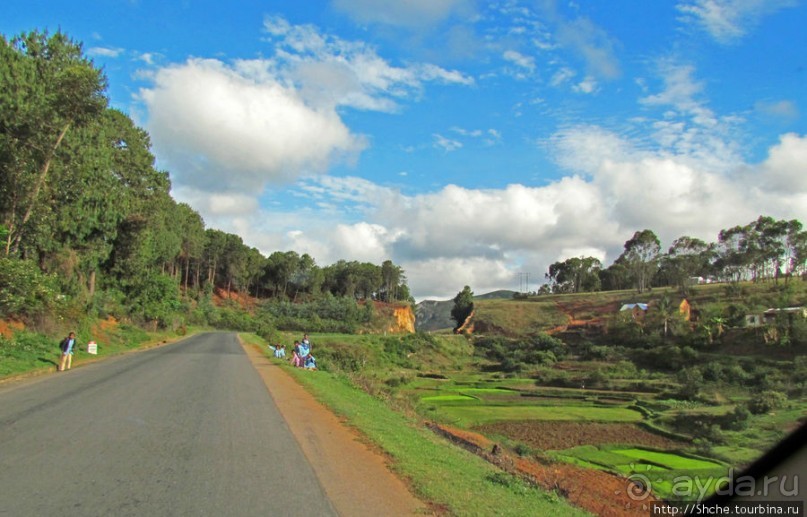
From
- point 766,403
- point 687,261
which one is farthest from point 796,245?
point 766,403

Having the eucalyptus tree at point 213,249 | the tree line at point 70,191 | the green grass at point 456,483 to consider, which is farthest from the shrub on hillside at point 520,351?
the green grass at point 456,483

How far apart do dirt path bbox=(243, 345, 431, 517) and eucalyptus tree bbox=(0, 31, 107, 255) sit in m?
19.6

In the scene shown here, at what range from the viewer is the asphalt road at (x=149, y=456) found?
5.71m

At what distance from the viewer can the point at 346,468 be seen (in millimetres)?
7551

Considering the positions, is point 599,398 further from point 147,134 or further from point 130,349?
point 147,134

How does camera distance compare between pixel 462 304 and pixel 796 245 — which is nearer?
pixel 796 245

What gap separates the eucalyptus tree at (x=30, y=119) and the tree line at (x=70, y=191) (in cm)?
4

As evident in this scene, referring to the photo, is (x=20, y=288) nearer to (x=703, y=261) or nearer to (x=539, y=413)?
(x=539, y=413)

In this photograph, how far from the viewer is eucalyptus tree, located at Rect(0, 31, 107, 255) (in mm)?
24516

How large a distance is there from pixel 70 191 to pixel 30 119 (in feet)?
17.8

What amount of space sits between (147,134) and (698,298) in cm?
8205

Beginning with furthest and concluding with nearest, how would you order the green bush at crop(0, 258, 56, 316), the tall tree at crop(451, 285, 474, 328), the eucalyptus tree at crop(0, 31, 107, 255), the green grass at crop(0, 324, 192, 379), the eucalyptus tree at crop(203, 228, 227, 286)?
the tall tree at crop(451, 285, 474, 328) → the eucalyptus tree at crop(203, 228, 227, 286) → the eucalyptus tree at crop(0, 31, 107, 255) → the green bush at crop(0, 258, 56, 316) → the green grass at crop(0, 324, 192, 379)

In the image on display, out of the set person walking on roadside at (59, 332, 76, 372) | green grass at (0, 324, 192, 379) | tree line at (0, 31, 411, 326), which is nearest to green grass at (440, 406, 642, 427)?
person walking on roadside at (59, 332, 76, 372)

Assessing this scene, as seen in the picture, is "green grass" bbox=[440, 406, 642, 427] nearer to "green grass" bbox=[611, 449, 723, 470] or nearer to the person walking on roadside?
"green grass" bbox=[611, 449, 723, 470]
